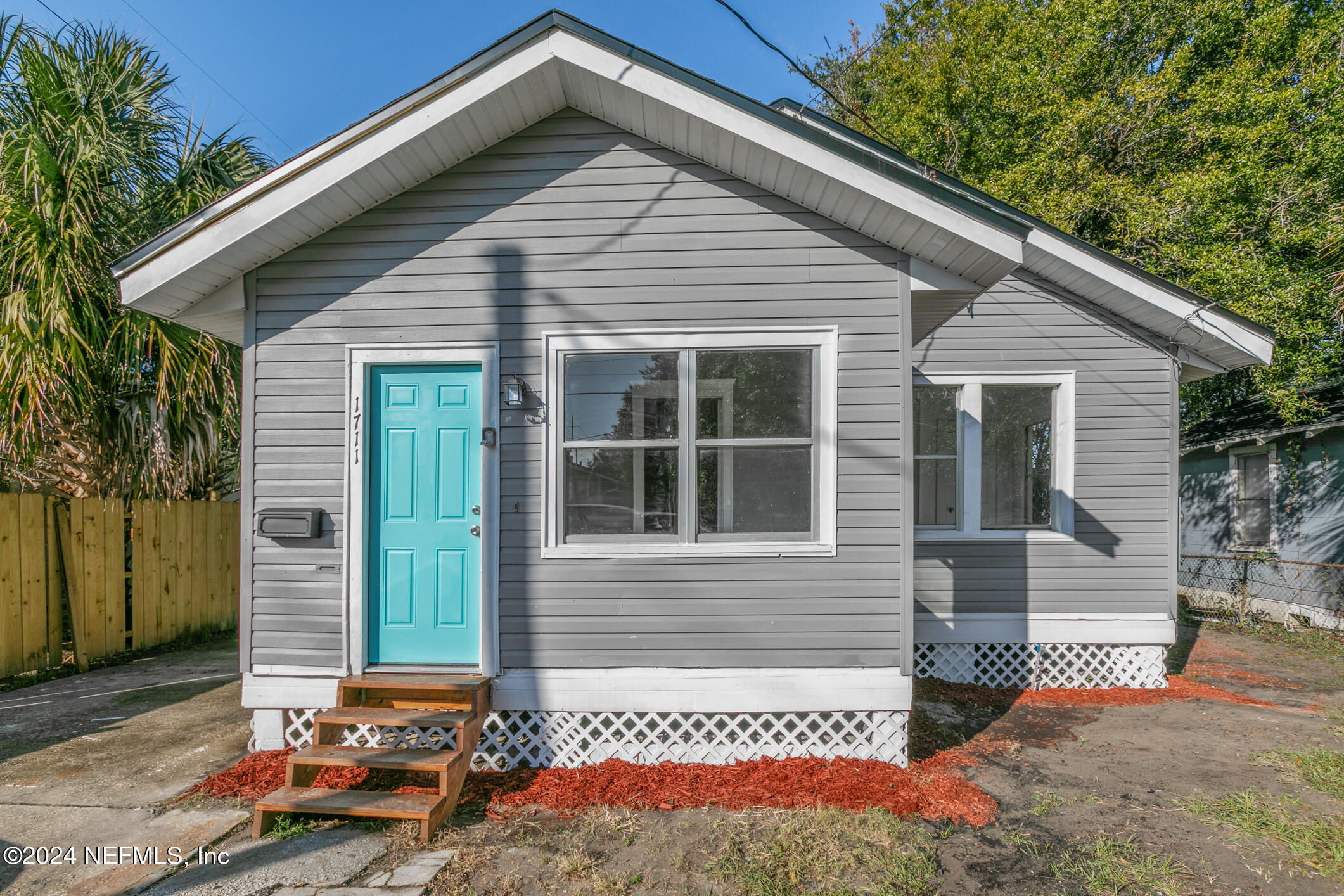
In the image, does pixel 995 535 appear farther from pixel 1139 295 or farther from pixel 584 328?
pixel 584 328

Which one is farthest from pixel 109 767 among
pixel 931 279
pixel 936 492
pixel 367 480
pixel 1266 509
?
pixel 1266 509

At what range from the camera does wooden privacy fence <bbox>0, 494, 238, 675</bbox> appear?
5691 mm

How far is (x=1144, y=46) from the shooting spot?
39.4ft

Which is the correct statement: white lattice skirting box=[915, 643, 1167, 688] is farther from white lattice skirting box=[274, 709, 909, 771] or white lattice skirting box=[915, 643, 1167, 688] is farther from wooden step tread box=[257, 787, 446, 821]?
wooden step tread box=[257, 787, 446, 821]

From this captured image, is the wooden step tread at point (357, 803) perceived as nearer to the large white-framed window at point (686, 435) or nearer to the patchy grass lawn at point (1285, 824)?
the large white-framed window at point (686, 435)

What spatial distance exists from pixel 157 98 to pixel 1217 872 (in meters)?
10.9

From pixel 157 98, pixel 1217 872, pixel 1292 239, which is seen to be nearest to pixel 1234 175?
pixel 1292 239

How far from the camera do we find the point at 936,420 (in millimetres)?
6148

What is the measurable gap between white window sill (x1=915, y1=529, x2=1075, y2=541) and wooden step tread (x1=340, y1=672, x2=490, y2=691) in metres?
4.10

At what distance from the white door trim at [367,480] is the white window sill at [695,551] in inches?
16.2

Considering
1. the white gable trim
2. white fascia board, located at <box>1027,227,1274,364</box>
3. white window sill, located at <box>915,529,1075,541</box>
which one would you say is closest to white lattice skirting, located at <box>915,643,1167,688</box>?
white window sill, located at <box>915,529,1075,541</box>

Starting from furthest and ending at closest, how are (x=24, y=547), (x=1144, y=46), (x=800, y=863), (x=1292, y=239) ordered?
(x=1144, y=46) → (x=1292, y=239) → (x=24, y=547) → (x=800, y=863)

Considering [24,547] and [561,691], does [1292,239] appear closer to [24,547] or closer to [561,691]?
[561,691]

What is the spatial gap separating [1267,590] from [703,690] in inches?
415
